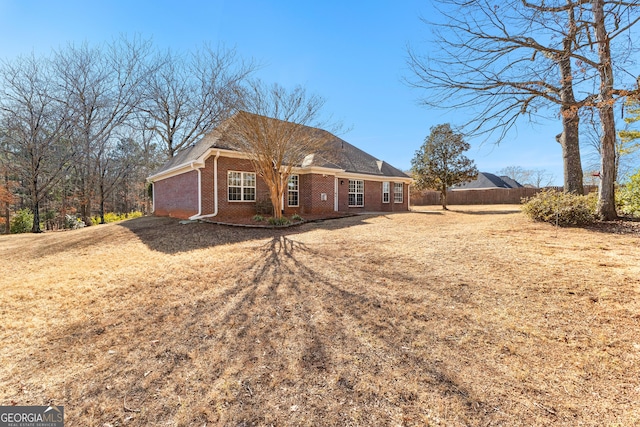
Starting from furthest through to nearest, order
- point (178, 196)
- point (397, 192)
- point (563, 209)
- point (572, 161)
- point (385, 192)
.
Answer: point (397, 192) < point (385, 192) < point (178, 196) < point (572, 161) < point (563, 209)

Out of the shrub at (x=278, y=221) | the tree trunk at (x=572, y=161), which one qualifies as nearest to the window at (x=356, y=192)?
the shrub at (x=278, y=221)

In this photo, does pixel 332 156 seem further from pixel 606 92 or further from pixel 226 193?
pixel 606 92

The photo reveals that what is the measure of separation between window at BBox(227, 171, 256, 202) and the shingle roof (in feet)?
4.46

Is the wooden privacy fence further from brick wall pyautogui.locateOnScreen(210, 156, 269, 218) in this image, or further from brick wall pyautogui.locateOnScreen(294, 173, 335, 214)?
brick wall pyautogui.locateOnScreen(210, 156, 269, 218)

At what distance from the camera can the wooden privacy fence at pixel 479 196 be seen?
27734 mm

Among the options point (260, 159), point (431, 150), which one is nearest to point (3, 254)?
point (260, 159)

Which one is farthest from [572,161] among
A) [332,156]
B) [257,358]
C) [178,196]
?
[178,196]

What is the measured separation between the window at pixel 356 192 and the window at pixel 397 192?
10.8 ft

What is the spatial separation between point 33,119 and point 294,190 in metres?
18.6

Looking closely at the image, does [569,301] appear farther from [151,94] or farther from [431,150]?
[151,94]

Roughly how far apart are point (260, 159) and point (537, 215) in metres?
9.58

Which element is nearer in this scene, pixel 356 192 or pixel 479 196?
pixel 356 192

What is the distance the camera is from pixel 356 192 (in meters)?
18.3

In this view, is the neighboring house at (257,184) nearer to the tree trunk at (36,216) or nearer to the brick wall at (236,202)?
the brick wall at (236,202)
